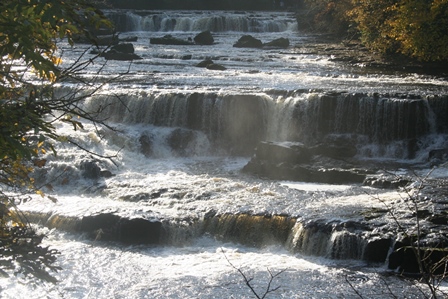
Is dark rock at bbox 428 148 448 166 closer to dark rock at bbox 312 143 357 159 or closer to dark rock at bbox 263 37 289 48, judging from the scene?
dark rock at bbox 312 143 357 159

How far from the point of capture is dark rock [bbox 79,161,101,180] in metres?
17.2

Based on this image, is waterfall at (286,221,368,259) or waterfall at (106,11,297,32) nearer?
waterfall at (286,221,368,259)

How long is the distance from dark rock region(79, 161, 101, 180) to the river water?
14 centimetres

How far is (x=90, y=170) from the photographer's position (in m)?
17.4

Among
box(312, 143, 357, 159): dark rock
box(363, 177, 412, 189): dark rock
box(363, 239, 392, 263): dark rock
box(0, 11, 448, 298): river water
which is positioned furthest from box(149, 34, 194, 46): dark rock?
box(363, 239, 392, 263): dark rock

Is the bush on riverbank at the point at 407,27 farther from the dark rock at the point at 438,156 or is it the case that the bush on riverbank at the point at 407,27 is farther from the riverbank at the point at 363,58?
the dark rock at the point at 438,156

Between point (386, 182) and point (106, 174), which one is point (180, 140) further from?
point (386, 182)

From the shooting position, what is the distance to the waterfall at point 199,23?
148ft

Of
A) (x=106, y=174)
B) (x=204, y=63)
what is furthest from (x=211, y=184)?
(x=204, y=63)

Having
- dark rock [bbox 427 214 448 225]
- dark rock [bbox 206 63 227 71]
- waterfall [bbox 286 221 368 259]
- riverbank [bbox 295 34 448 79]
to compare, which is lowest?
waterfall [bbox 286 221 368 259]

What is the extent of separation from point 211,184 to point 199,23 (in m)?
31.2

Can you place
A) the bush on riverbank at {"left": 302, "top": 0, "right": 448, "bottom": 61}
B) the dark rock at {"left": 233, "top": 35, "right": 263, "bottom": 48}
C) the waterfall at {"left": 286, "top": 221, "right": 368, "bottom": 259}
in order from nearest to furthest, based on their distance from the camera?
the waterfall at {"left": 286, "top": 221, "right": 368, "bottom": 259}
the bush on riverbank at {"left": 302, "top": 0, "right": 448, "bottom": 61}
the dark rock at {"left": 233, "top": 35, "right": 263, "bottom": 48}

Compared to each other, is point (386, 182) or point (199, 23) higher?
point (199, 23)

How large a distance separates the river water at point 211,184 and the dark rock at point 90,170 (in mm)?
141
